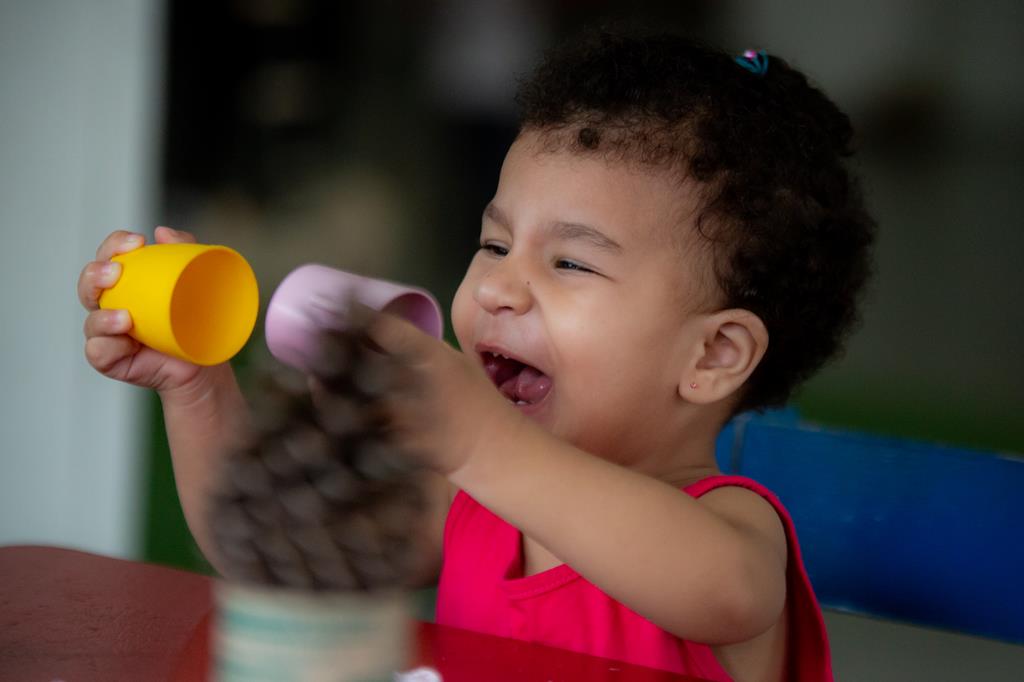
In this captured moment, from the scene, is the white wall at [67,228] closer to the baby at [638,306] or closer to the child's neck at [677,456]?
the baby at [638,306]

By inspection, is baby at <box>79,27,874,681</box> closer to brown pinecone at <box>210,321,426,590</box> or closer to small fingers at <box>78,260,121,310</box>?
small fingers at <box>78,260,121,310</box>

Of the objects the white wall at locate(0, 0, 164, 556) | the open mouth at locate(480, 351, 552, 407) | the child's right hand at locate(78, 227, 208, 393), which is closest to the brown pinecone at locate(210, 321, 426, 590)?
the child's right hand at locate(78, 227, 208, 393)

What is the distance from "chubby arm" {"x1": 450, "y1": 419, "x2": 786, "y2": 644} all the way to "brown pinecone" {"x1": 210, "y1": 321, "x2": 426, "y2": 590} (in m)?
0.23

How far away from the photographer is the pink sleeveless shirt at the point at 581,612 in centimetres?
92

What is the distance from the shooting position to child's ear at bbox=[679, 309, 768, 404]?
105 cm

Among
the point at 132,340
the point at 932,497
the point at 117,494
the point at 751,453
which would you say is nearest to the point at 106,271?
the point at 132,340

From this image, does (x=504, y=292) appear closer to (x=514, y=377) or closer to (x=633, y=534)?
(x=514, y=377)

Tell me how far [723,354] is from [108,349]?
56 centimetres

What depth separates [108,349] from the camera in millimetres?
948

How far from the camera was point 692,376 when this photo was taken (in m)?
1.05

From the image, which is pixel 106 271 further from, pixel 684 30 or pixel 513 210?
pixel 684 30

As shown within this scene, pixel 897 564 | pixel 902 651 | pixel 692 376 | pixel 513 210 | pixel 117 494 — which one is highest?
pixel 513 210

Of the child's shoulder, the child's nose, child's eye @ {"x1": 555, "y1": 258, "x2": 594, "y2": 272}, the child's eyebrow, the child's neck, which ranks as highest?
the child's eyebrow

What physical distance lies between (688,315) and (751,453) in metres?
0.18
